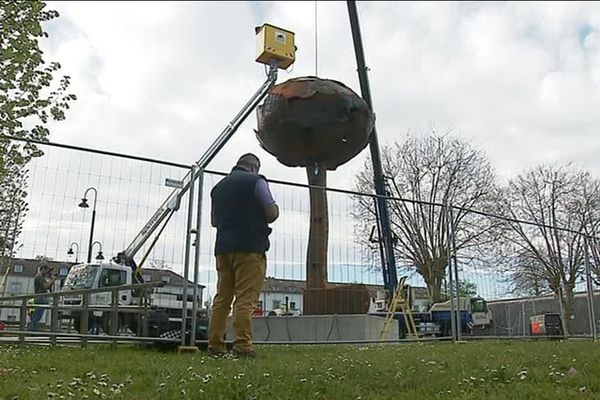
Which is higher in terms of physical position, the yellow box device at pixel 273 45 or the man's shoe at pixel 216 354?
the yellow box device at pixel 273 45

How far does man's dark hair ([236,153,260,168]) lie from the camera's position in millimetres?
6383

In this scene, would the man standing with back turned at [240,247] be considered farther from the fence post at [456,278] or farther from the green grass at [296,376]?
the fence post at [456,278]

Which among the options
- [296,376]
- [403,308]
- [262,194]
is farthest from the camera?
[403,308]

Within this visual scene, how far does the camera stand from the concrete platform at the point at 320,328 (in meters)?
10.2

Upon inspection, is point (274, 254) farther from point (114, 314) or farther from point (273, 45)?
point (273, 45)

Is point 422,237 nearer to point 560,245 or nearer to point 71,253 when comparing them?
point 560,245

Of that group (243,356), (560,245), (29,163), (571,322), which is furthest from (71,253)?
(560,245)

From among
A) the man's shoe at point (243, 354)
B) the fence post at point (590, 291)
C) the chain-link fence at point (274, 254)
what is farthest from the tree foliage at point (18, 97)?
the fence post at point (590, 291)

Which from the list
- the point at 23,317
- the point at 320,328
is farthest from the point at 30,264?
the point at 320,328

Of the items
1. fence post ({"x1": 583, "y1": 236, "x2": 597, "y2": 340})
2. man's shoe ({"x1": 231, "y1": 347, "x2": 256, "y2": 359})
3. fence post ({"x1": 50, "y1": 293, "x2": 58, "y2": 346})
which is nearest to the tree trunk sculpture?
fence post ({"x1": 583, "y1": 236, "x2": 597, "y2": 340})

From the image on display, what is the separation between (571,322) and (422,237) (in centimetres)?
1518

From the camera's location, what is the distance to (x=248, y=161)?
21.0 feet

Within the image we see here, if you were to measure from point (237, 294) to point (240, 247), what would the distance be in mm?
442

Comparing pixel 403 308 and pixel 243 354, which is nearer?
pixel 243 354
